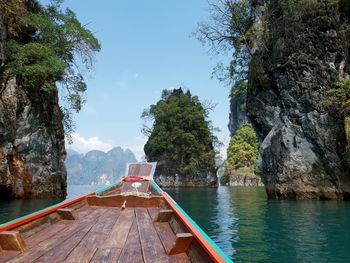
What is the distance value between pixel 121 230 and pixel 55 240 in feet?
3.69

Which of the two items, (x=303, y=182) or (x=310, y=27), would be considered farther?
(x=310, y=27)

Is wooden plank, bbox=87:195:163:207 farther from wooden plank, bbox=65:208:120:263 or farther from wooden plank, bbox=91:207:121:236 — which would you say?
wooden plank, bbox=65:208:120:263

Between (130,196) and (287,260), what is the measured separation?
4.07 metres

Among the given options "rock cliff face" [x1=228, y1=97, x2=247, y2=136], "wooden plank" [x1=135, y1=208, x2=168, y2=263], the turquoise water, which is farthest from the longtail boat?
"rock cliff face" [x1=228, y1=97, x2=247, y2=136]

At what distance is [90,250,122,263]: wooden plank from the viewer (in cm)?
343

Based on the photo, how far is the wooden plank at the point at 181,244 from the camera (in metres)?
3.51

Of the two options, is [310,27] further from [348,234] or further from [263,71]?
[348,234]

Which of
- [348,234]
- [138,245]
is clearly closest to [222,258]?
[138,245]

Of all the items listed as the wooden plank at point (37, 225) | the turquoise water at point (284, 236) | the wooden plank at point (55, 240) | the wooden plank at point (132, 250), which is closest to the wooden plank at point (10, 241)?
the wooden plank at point (55, 240)

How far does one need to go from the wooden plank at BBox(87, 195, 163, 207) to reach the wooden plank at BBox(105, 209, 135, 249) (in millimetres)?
850

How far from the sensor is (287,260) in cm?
670

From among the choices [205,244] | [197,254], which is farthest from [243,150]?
[205,244]

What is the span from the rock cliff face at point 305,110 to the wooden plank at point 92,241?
58.9 ft

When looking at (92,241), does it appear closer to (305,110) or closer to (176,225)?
(176,225)
